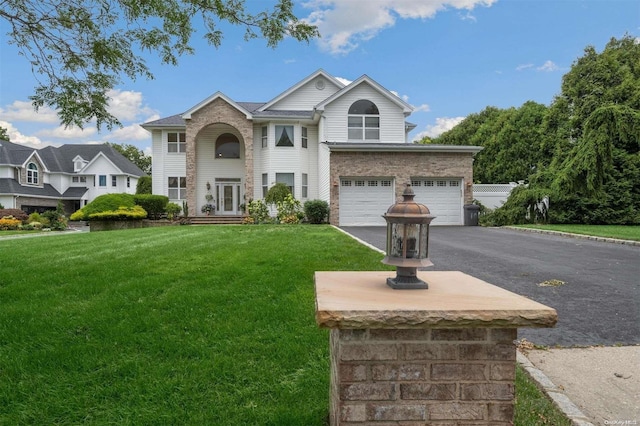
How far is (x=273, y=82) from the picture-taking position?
2280cm

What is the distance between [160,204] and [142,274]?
15658mm

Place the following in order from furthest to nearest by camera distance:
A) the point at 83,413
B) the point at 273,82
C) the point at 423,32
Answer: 1. the point at 273,82
2. the point at 423,32
3. the point at 83,413

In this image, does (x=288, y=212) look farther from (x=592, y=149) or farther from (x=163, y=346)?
(x=163, y=346)

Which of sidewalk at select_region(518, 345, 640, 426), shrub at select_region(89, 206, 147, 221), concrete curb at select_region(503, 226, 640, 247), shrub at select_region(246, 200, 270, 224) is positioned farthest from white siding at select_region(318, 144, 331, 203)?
sidewalk at select_region(518, 345, 640, 426)

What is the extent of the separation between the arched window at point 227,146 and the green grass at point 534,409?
21079mm

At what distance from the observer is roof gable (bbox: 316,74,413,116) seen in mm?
19906

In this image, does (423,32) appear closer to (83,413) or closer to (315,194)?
(315,194)

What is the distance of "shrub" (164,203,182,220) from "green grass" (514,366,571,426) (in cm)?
1963

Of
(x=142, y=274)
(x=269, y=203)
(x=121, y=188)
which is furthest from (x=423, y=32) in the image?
(x=121, y=188)

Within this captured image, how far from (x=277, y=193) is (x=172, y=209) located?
18.6 ft

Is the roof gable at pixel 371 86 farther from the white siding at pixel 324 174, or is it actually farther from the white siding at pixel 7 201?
the white siding at pixel 7 201

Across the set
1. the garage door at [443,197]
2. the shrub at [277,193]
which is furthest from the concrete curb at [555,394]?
the shrub at [277,193]

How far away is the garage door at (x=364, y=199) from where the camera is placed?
1792 centimetres

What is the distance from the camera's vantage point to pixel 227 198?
22375 millimetres
